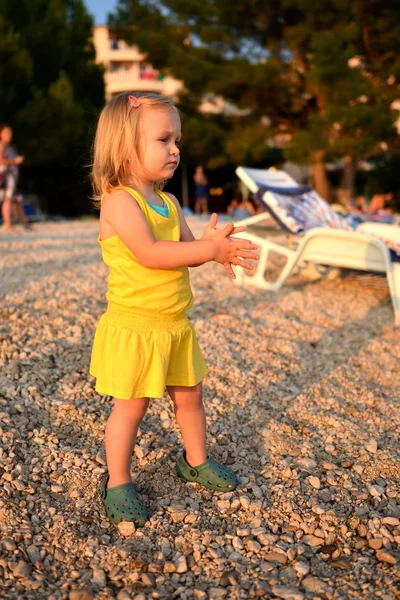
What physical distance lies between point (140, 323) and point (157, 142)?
523 mm

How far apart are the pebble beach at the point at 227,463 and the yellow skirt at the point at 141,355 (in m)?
0.42

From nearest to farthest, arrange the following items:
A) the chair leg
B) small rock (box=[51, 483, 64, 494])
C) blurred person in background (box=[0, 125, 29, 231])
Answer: small rock (box=[51, 483, 64, 494])
the chair leg
blurred person in background (box=[0, 125, 29, 231])

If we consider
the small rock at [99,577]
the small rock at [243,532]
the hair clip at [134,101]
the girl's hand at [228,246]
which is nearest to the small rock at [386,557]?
the small rock at [243,532]

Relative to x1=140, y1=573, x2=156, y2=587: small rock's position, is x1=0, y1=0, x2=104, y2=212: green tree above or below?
above

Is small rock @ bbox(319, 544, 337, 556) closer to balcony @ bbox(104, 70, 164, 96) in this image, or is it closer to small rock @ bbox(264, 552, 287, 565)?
small rock @ bbox(264, 552, 287, 565)

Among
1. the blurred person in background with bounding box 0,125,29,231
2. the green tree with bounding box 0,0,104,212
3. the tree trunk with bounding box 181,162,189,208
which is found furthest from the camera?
the tree trunk with bounding box 181,162,189,208

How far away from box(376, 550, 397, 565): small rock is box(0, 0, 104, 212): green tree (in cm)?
1222

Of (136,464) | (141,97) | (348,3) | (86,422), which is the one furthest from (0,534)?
(348,3)

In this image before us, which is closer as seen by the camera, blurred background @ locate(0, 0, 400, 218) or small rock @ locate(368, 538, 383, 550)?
small rock @ locate(368, 538, 383, 550)

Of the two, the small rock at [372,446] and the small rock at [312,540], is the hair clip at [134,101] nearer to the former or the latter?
the small rock at [312,540]

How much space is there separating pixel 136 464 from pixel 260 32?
16.1 meters

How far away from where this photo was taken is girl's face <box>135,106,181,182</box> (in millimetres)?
1772

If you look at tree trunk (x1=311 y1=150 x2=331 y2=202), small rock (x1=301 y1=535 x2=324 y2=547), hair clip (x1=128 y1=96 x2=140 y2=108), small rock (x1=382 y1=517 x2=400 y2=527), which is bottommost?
small rock (x1=301 y1=535 x2=324 y2=547)

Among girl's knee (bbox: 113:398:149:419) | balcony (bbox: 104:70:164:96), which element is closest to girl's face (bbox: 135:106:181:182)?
girl's knee (bbox: 113:398:149:419)
